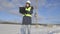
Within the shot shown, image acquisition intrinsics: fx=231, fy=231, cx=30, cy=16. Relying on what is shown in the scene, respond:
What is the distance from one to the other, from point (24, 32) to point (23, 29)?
0.21 meters

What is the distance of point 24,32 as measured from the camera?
8297mm

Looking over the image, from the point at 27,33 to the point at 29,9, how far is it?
88 centimetres

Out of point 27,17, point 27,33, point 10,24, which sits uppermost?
point 27,17

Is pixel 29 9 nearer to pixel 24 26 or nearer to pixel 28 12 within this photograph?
pixel 28 12

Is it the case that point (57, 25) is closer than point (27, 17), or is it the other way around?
point (27, 17)

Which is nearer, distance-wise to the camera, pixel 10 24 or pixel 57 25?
pixel 57 25

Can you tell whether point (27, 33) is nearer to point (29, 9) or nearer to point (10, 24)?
point (29, 9)

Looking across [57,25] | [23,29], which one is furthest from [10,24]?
[23,29]

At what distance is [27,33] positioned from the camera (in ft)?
27.1

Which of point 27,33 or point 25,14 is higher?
point 25,14

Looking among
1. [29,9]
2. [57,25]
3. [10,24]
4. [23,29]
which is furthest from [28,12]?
[10,24]

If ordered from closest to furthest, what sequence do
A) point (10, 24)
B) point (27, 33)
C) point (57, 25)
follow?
1. point (27, 33)
2. point (57, 25)
3. point (10, 24)

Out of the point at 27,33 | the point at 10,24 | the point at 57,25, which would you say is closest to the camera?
the point at 27,33

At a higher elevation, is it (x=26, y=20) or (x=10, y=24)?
(x=26, y=20)
